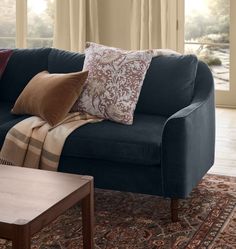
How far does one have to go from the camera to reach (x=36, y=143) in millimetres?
3357

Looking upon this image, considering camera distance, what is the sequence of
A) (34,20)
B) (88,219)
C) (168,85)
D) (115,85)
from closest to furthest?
(88,219) → (115,85) → (168,85) → (34,20)

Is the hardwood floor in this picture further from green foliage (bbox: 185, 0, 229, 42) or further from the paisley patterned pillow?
the paisley patterned pillow

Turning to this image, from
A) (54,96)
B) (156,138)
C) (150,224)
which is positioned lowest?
(150,224)

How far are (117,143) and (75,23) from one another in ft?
12.8

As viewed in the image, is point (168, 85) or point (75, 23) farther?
point (75, 23)

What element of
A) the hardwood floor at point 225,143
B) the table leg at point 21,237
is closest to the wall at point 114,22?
the hardwood floor at point 225,143

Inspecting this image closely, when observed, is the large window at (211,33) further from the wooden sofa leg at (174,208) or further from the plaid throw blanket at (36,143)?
the wooden sofa leg at (174,208)

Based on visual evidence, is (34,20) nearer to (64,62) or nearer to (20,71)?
(20,71)

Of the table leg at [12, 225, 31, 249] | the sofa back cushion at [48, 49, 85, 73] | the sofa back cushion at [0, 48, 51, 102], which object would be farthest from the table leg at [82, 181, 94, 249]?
the sofa back cushion at [0, 48, 51, 102]

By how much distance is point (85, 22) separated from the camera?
681cm

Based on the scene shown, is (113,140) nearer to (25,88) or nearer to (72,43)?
(25,88)

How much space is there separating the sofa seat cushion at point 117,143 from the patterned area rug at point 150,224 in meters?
0.32

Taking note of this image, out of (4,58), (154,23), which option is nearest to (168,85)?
(4,58)

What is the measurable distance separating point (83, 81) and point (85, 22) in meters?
3.39
